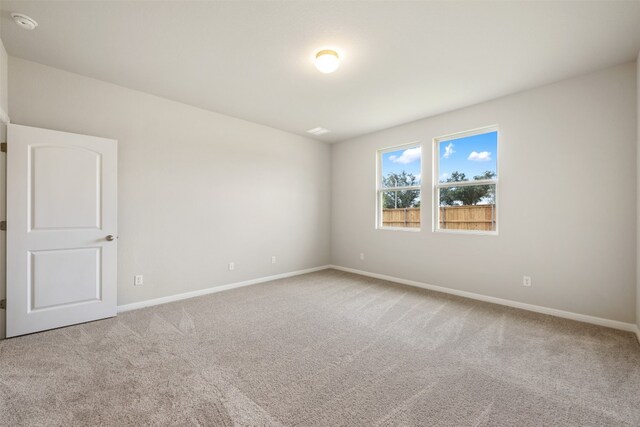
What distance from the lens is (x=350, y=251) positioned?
5.59m

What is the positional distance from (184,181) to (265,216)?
4.73 feet

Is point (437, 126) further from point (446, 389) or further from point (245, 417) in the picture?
point (245, 417)

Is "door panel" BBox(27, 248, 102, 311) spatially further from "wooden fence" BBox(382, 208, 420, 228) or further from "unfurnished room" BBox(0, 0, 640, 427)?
"wooden fence" BBox(382, 208, 420, 228)

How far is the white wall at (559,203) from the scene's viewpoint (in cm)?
286

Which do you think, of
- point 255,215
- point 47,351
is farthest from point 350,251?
point 47,351

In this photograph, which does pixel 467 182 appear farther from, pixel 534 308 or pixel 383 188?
pixel 534 308

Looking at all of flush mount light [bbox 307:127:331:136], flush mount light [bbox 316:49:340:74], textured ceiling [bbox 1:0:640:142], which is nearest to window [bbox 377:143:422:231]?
flush mount light [bbox 307:127:331:136]

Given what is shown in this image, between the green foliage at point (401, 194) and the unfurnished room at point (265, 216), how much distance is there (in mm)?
44

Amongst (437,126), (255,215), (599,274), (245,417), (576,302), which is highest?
(437,126)

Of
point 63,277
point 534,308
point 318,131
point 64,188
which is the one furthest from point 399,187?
point 63,277

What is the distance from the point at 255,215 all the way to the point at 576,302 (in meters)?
4.37

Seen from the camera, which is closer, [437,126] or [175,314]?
[175,314]

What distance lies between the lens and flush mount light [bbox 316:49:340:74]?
8.46 feet

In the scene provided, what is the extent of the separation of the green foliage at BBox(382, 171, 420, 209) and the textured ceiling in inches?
56.9
